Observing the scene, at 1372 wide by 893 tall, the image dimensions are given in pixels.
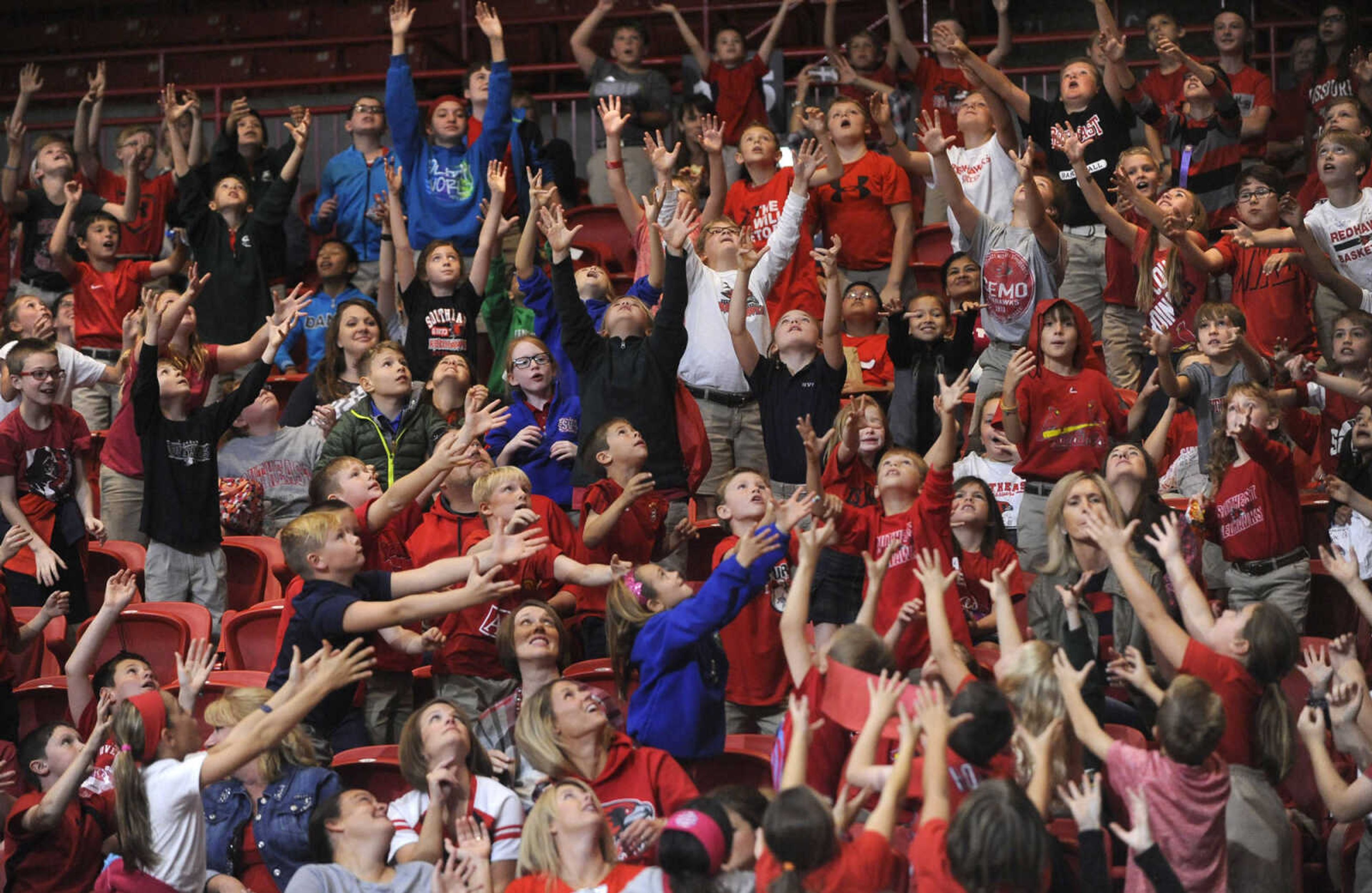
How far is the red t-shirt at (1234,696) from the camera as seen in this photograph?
14.8 feet

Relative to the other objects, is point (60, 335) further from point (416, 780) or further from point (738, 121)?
point (416, 780)

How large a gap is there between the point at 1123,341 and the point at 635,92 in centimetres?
373

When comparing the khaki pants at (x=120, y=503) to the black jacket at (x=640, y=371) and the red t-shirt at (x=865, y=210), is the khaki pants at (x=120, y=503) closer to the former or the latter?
the black jacket at (x=640, y=371)

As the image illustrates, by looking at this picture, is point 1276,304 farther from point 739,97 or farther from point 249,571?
point 249,571

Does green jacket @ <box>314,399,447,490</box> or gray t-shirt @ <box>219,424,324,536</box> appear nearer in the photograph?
green jacket @ <box>314,399,447,490</box>

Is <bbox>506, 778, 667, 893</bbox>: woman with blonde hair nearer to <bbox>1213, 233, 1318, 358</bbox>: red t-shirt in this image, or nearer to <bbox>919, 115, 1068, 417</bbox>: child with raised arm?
<bbox>919, 115, 1068, 417</bbox>: child with raised arm

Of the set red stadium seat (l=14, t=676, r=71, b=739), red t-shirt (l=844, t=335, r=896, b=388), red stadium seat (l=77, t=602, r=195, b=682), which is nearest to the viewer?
red stadium seat (l=14, t=676, r=71, b=739)

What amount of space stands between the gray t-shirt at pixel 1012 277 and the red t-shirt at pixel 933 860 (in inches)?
155

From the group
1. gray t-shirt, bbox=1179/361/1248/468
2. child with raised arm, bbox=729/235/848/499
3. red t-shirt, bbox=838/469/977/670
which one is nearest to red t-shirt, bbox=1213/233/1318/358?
gray t-shirt, bbox=1179/361/1248/468

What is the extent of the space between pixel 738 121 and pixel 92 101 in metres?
4.04

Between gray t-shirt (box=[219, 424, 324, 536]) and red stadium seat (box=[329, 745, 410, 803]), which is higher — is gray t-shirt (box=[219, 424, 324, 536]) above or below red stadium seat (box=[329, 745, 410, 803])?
above

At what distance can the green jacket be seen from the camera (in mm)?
6914

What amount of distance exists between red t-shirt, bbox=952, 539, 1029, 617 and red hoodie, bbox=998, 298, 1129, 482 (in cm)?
62

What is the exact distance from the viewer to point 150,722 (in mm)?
4469
